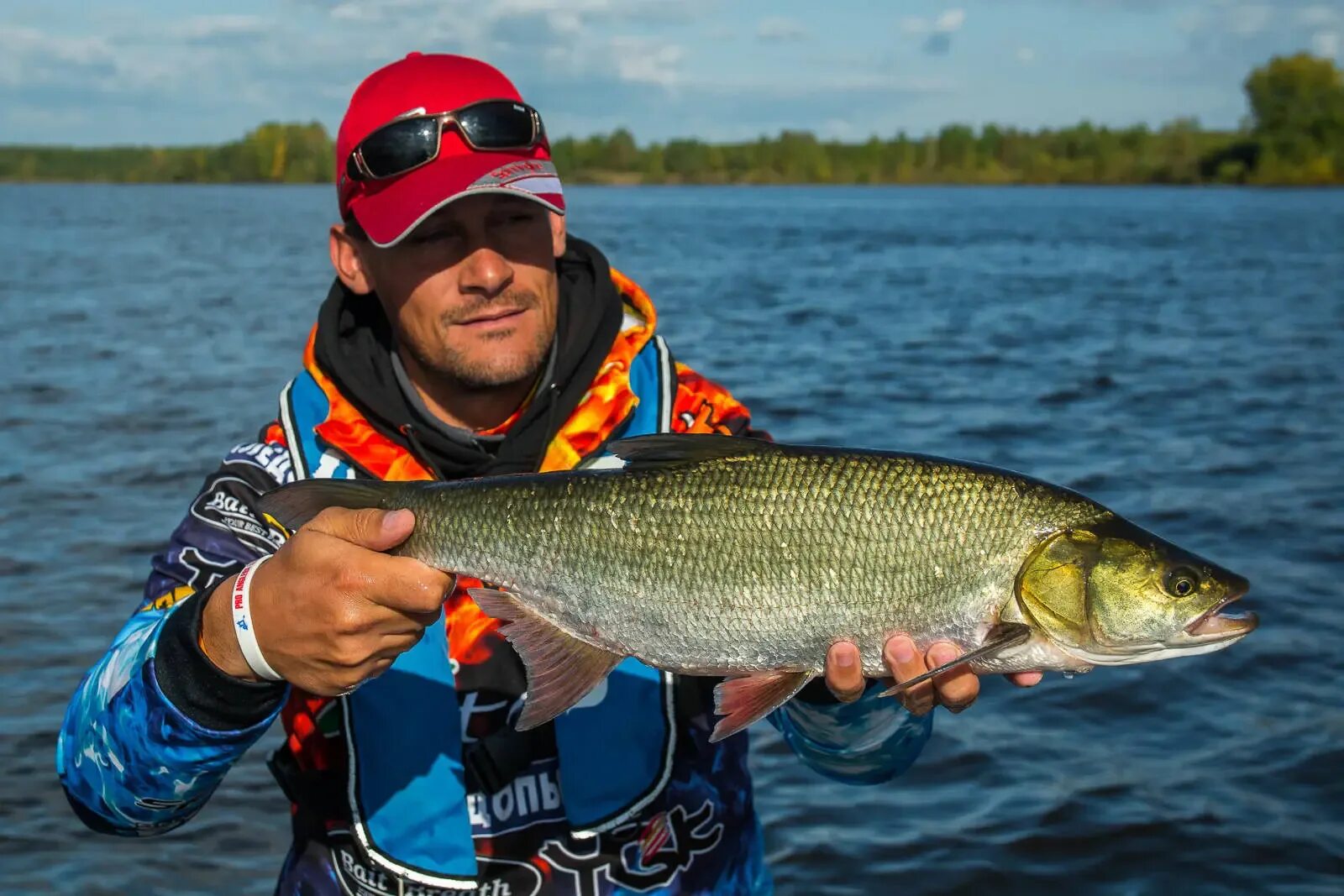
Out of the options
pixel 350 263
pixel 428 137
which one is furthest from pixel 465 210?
pixel 350 263

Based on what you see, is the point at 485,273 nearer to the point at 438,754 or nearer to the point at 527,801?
the point at 438,754

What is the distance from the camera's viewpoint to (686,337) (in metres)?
21.2

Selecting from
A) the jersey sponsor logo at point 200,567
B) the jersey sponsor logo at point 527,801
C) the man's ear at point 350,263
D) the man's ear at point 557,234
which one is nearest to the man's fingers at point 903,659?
the jersey sponsor logo at point 527,801

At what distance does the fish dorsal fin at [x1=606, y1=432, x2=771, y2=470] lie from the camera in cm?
333

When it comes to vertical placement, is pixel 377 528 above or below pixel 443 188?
below

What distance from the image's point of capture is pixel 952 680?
10.7 ft

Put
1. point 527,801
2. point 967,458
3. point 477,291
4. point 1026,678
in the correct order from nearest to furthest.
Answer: point 1026,678 → point 527,801 → point 477,291 → point 967,458

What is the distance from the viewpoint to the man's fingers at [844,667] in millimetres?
3188

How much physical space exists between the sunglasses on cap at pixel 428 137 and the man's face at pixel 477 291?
0.17 m

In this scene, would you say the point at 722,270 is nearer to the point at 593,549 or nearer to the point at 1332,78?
the point at 593,549

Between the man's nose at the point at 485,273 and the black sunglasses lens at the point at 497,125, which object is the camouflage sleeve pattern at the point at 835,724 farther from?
the black sunglasses lens at the point at 497,125

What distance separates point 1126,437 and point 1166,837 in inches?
330

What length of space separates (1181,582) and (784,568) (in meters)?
0.94

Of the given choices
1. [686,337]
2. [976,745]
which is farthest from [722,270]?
[976,745]
